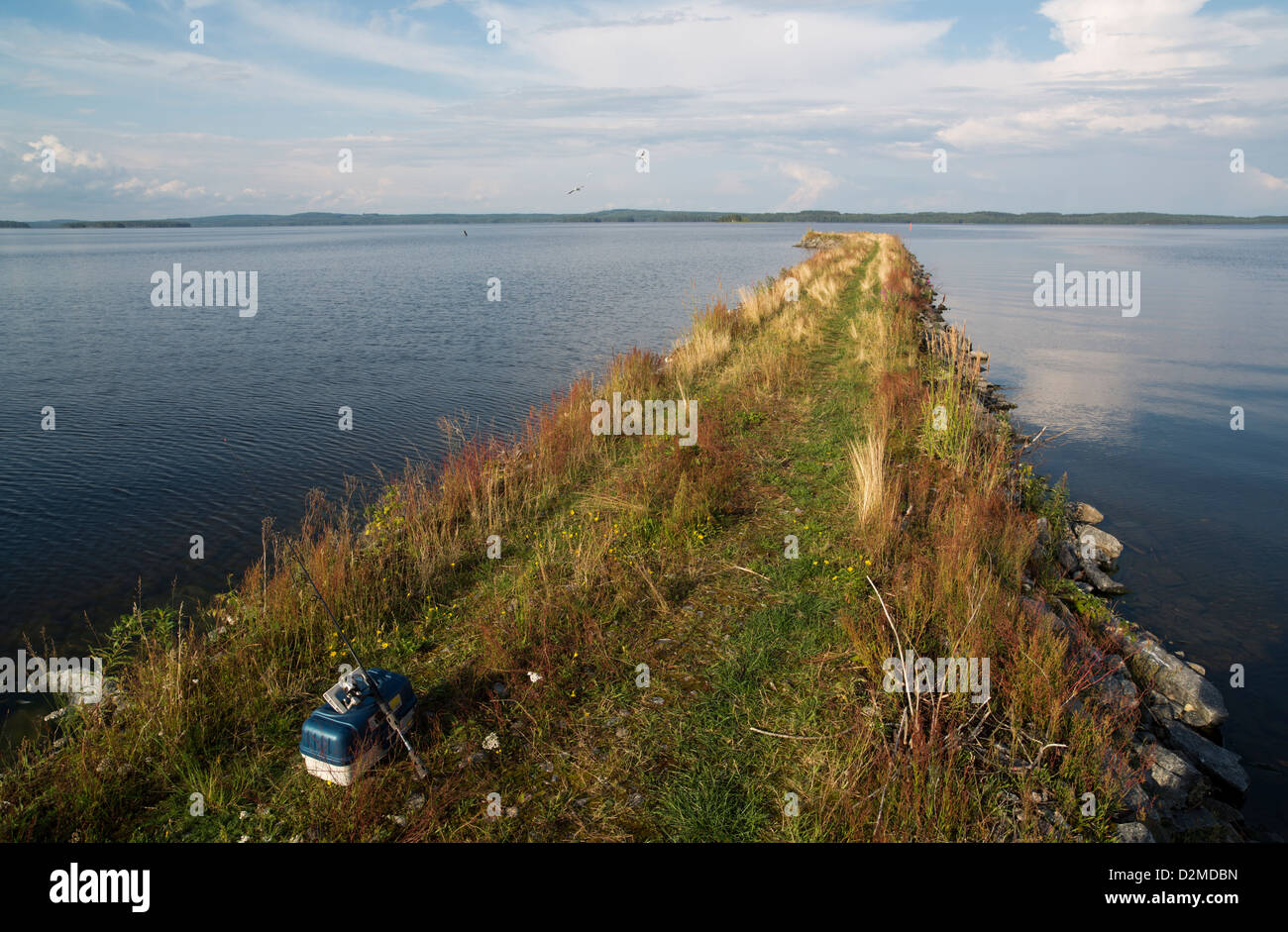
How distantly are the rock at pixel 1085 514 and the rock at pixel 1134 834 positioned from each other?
649 cm

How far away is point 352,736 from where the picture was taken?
156 inches

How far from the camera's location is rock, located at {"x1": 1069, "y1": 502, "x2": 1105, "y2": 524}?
372 inches

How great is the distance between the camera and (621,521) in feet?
24.4

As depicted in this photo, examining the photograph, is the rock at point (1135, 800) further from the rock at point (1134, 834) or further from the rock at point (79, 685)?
the rock at point (79, 685)

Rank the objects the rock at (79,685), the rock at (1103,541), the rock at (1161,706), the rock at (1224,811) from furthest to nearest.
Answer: the rock at (1103,541)
the rock at (1161,706)
the rock at (79,685)
the rock at (1224,811)

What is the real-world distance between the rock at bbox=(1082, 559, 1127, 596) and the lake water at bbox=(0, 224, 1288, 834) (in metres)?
0.27

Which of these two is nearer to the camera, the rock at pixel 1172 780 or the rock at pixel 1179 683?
the rock at pixel 1172 780

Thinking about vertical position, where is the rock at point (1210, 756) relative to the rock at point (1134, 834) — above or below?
below

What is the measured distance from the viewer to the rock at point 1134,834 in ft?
12.1

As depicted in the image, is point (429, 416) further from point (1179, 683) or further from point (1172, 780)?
point (1172, 780)

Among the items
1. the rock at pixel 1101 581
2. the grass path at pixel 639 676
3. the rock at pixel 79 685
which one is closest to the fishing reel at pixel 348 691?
the grass path at pixel 639 676

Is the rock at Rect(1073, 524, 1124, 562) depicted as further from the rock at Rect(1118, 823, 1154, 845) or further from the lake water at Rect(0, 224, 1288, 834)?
the rock at Rect(1118, 823, 1154, 845)

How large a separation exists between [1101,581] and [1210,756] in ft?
8.55

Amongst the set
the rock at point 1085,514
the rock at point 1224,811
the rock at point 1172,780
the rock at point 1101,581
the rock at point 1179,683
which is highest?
the rock at point 1085,514
